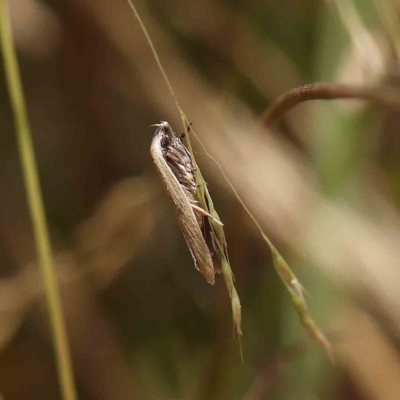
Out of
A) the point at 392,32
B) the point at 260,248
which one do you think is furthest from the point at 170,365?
the point at 392,32

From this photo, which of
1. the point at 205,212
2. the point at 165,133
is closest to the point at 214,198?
the point at 165,133

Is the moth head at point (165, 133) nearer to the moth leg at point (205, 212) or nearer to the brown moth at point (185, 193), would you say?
the brown moth at point (185, 193)

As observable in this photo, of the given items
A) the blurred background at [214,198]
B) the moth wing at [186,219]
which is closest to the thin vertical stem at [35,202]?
the moth wing at [186,219]

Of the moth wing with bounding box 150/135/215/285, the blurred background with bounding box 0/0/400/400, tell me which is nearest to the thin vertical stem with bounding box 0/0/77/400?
the moth wing with bounding box 150/135/215/285

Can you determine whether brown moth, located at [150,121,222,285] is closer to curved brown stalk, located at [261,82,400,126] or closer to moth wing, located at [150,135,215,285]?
moth wing, located at [150,135,215,285]

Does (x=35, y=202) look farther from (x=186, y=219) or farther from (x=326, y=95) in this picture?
(x=326, y=95)
